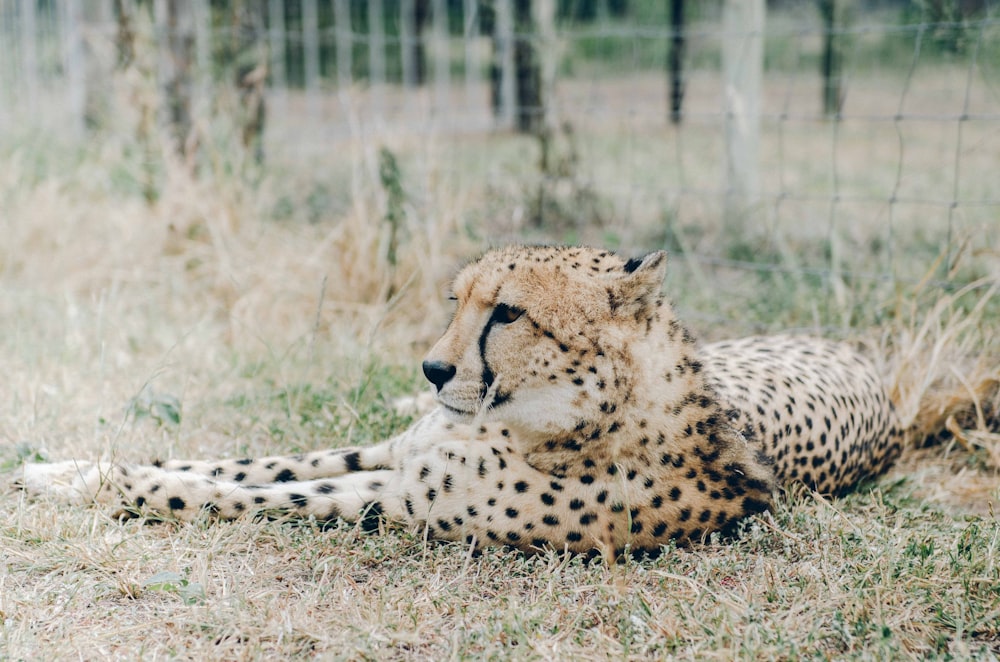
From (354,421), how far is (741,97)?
8.16ft

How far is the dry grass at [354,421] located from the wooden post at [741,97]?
0.95ft

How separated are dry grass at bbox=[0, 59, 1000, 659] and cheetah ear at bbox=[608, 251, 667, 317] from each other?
0.52m

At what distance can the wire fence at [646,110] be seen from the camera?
386 cm

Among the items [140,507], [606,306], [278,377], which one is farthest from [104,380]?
[606,306]

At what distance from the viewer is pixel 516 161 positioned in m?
6.54

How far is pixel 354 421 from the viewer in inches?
112

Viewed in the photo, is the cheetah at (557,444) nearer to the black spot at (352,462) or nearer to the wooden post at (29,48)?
the black spot at (352,462)

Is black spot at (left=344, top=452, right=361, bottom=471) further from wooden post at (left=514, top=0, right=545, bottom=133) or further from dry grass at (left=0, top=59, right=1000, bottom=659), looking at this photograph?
wooden post at (left=514, top=0, right=545, bottom=133)

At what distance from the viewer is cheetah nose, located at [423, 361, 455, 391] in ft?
6.84

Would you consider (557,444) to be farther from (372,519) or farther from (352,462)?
(352,462)

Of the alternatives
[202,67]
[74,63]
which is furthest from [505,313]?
[74,63]

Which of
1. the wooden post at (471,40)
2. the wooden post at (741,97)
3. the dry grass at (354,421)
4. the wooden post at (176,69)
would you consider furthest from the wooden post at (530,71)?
the wooden post at (176,69)

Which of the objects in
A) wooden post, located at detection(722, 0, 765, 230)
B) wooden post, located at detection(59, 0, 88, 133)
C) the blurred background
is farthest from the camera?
wooden post, located at detection(59, 0, 88, 133)

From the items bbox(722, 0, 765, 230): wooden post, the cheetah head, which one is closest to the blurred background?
bbox(722, 0, 765, 230): wooden post
